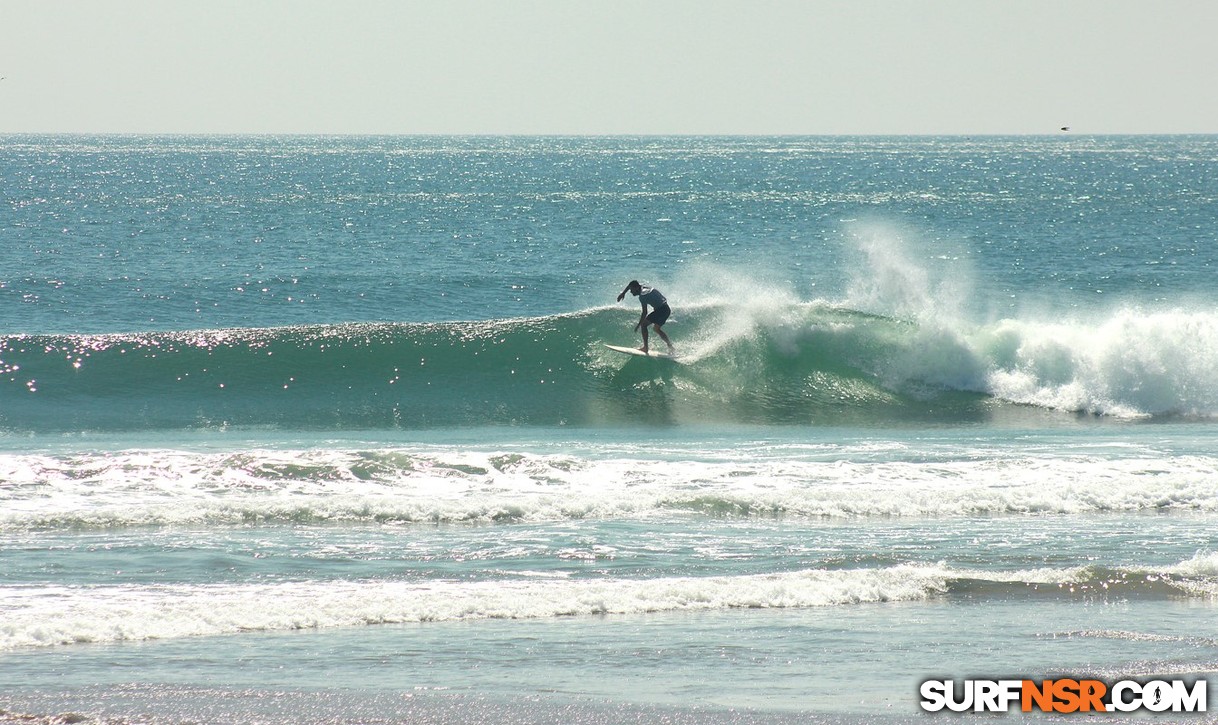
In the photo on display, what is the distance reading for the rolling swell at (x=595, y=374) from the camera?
1753 centimetres

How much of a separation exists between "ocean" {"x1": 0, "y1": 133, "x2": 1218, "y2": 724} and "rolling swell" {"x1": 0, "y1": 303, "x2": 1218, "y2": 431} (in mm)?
66

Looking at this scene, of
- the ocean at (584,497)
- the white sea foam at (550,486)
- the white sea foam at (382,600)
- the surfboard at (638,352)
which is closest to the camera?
the ocean at (584,497)

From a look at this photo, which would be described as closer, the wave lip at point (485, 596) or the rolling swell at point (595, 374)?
the wave lip at point (485, 596)

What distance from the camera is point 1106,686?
6629 millimetres

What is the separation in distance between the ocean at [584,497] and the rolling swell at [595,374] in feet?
0.22

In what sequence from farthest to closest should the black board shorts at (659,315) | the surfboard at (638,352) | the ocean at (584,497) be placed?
the surfboard at (638,352), the black board shorts at (659,315), the ocean at (584,497)

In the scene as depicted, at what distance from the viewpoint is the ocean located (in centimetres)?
693

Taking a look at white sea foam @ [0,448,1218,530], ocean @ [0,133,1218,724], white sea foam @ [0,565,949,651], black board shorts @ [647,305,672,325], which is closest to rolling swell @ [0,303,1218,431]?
ocean @ [0,133,1218,724]

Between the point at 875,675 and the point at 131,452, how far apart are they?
31.2 ft

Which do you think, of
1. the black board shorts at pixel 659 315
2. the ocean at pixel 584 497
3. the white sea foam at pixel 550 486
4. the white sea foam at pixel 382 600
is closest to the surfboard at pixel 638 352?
the ocean at pixel 584 497

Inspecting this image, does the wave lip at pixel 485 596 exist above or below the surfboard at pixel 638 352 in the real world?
below

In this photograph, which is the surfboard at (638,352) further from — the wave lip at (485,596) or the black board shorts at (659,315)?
the wave lip at (485,596)

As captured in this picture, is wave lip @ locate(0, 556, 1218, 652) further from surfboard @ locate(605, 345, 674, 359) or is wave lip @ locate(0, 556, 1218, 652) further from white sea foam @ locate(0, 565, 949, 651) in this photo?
surfboard @ locate(605, 345, 674, 359)

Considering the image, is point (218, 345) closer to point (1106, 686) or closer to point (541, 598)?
point (541, 598)
